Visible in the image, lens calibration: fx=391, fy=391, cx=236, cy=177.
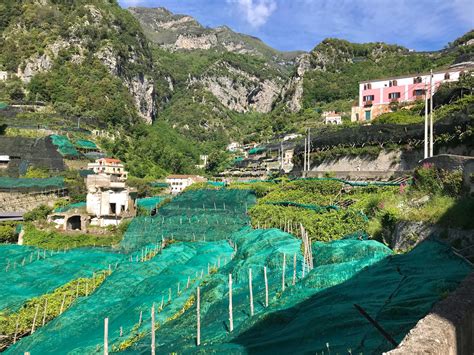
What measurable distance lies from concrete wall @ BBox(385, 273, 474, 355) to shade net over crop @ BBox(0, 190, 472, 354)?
3.25 feet

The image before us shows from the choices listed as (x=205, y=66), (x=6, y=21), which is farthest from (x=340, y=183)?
(x=205, y=66)

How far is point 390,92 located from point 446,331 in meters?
43.2

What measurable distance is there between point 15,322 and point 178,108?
9203 centimetres

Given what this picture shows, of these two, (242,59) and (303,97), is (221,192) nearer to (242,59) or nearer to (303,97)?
(303,97)

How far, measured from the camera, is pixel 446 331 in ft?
11.4

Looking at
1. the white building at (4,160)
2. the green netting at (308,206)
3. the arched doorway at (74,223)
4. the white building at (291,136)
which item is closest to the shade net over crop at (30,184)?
the white building at (4,160)

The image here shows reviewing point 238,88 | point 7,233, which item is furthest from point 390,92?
point 238,88

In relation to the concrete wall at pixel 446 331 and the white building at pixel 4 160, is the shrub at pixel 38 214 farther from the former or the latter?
the concrete wall at pixel 446 331

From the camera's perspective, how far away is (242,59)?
13500cm

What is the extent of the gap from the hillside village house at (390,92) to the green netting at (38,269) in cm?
3248

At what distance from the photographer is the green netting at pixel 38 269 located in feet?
50.2

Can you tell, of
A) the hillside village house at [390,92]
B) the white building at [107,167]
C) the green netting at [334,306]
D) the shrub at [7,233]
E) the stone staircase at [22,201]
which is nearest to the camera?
the green netting at [334,306]

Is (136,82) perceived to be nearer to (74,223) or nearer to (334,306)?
(74,223)

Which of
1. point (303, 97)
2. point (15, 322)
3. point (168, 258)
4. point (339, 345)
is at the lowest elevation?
point (15, 322)
